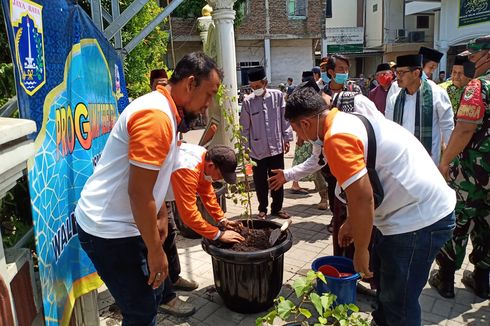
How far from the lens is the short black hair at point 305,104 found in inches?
78.4

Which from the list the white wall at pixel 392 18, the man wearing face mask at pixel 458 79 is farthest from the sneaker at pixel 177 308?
the white wall at pixel 392 18

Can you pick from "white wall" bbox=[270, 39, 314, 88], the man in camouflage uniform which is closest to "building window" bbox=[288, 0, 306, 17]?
"white wall" bbox=[270, 39, 314, 88]

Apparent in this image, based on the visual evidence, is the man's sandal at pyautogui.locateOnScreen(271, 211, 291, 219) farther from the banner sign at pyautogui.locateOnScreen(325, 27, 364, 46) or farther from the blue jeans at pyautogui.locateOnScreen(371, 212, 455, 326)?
the banner sign at pyautogui.locateOnScreen(325, 27, 364, 46)

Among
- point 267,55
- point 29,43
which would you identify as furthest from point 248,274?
point 267,55

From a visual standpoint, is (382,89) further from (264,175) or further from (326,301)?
(326,301)

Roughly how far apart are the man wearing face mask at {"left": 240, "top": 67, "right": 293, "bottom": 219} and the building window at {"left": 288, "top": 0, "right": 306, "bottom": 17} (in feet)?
58.5

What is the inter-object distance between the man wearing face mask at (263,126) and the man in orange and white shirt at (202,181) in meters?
1.87

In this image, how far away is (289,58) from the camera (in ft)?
71.7

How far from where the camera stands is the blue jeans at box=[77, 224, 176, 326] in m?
1.87

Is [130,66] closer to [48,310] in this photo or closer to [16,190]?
[16,190]

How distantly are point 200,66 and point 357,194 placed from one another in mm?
938

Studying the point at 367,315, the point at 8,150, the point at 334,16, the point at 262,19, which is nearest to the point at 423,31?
the point at 334,16

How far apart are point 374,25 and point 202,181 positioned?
29.3m

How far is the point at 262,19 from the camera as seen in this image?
2067 cm
